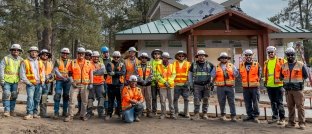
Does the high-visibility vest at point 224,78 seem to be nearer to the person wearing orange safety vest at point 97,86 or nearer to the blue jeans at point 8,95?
the person wearing orange safety vest at point 97,86

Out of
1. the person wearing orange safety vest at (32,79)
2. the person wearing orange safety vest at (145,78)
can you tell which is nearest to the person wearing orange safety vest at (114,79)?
the person wearing orange safety vest at (145,78)

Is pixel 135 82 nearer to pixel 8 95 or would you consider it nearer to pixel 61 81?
pixel 61 81

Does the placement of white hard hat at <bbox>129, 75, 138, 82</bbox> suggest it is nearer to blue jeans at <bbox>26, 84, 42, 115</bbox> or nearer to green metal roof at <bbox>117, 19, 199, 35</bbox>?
blue jeans at <bbox>26, 84, 42, 115</bbox>

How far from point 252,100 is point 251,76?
2.28ft

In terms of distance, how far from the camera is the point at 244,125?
962 cm

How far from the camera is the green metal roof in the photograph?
18.0 meters

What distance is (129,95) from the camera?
9.96 metres

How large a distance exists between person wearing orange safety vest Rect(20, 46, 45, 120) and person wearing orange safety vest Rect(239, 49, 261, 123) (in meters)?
5.48

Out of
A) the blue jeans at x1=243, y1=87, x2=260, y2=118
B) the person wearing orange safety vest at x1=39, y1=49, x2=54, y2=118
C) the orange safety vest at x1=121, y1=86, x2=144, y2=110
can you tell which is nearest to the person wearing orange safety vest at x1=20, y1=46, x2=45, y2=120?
the person wearing orange safety vest at x1=39, y1=49, x2=54, y2=118

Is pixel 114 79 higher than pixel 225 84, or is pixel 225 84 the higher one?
pixel 114 79

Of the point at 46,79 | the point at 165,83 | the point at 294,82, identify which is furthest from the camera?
the point at 165,83

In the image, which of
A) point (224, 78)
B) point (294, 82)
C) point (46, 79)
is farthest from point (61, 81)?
point (294, 82)

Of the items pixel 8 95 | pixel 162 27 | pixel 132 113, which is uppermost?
pixel 162 27

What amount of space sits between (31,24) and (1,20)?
8.79 feet
